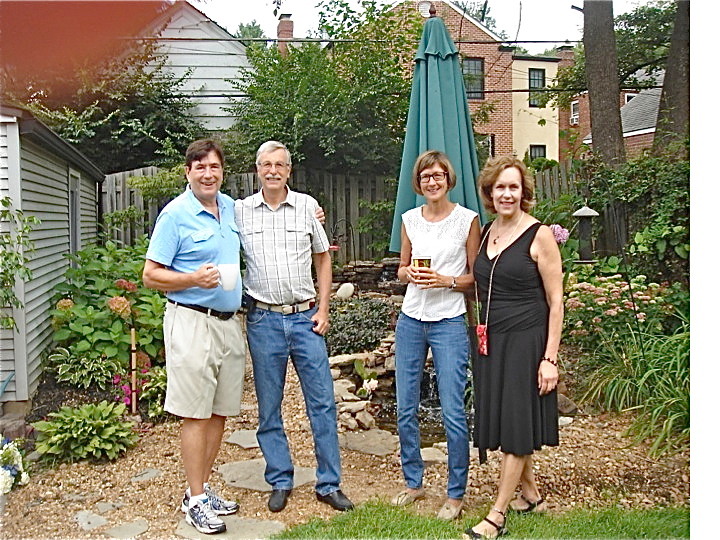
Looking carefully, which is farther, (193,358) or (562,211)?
(562,211)

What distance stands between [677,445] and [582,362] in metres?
1.44

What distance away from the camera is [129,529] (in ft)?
10.3

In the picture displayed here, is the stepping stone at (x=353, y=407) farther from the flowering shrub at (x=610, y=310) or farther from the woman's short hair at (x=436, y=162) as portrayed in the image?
the woman's short hair at (x=436, y=162)

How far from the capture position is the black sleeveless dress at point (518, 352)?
292 cm

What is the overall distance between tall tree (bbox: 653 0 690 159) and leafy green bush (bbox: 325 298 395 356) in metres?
3.50

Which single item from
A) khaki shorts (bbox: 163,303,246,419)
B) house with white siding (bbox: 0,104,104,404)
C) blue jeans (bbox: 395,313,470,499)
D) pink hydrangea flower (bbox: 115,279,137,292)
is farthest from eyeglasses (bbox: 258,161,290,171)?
pink hydrangea flower (bbox: 115,279,137,292)

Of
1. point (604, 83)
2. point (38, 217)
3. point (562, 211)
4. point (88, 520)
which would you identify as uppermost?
point (604, 83)

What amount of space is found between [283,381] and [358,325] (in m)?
3.63

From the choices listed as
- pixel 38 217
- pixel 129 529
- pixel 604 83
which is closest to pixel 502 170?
pixel 129 529

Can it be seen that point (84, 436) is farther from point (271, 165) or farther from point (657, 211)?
point (657, 211)

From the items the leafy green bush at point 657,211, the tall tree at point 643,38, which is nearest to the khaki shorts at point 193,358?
the leafy green bush at point 657,211

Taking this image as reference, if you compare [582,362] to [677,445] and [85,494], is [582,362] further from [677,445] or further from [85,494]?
[85,494]

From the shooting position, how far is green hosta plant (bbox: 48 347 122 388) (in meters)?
4.97
